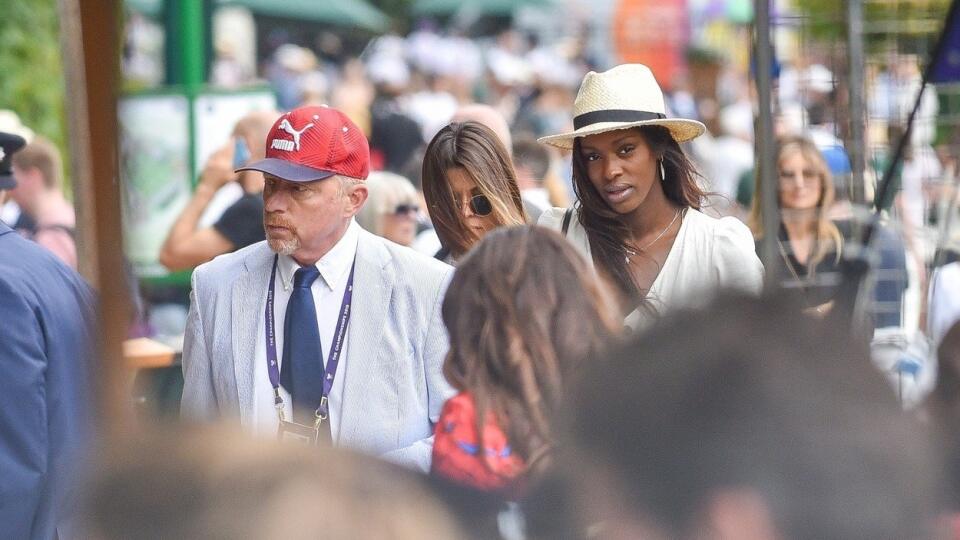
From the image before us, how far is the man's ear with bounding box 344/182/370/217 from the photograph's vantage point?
12.7 feet

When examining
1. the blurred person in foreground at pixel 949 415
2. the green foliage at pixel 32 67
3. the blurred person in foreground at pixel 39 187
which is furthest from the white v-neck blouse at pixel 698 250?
the green foliage at pixel 32 67

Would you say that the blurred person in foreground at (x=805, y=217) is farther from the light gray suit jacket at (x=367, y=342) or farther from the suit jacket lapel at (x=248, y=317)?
the suit jacket lapel at (x=248, y=317)

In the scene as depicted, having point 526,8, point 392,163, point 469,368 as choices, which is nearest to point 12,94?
point 392,163

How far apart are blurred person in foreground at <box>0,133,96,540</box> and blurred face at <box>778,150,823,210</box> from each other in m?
3.13

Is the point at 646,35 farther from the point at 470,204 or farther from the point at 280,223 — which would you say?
the point at 280,223

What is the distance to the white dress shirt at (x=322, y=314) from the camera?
11.7 feet

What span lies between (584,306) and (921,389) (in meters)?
0.89

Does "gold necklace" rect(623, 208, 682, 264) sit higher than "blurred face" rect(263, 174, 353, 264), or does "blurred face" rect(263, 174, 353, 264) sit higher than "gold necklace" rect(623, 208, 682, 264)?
"blurred face" rect(263, 174, 353, 264)

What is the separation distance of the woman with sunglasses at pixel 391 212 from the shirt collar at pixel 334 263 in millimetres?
1784

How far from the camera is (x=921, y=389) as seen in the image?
54.8 inches

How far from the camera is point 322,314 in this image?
367 cm

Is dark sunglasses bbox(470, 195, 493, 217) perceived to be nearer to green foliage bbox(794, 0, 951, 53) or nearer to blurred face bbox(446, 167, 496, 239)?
blurred face bbox(446, 167, 496, 239)

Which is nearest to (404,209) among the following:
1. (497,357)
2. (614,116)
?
(614,116)

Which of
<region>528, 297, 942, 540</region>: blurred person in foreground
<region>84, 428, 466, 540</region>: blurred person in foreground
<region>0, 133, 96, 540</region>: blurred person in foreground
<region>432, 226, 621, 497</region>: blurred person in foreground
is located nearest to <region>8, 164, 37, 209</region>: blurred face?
<region>0, 133, 96, 540</region>: blurred person in foreground
